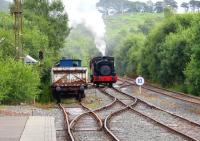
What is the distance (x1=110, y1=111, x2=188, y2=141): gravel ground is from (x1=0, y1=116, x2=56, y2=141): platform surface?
8.03 ft

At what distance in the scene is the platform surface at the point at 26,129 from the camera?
16.0m

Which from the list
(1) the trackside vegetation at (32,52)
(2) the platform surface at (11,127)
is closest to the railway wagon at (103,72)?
(1) the trackside vegetation at (32,52)

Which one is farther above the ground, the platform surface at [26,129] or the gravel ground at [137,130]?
the platform surface at [26,129]

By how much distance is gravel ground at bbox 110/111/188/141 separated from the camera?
18.5 meters

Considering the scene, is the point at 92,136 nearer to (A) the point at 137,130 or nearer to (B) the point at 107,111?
(A) the point at 137,130

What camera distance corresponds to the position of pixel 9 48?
46531 mm

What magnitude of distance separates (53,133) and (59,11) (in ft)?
224

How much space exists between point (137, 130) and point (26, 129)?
4.58 metres

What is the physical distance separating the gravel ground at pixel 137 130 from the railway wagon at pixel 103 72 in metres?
32.1

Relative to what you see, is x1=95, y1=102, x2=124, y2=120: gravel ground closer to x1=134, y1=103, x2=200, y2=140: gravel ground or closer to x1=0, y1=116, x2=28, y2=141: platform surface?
x1=134, y1=103, x2=200, y2=140: gravel ground

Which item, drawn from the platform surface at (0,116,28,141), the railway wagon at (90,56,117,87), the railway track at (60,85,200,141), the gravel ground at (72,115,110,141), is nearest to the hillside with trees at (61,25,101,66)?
the railway wagon at (90,56,117,87)

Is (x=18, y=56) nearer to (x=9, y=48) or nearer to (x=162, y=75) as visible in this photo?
(x=9, y=48)

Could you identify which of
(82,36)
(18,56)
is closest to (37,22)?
(18,56)

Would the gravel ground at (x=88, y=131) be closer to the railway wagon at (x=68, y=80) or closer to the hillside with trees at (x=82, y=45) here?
the railway wagon at (x=68, y=80)
